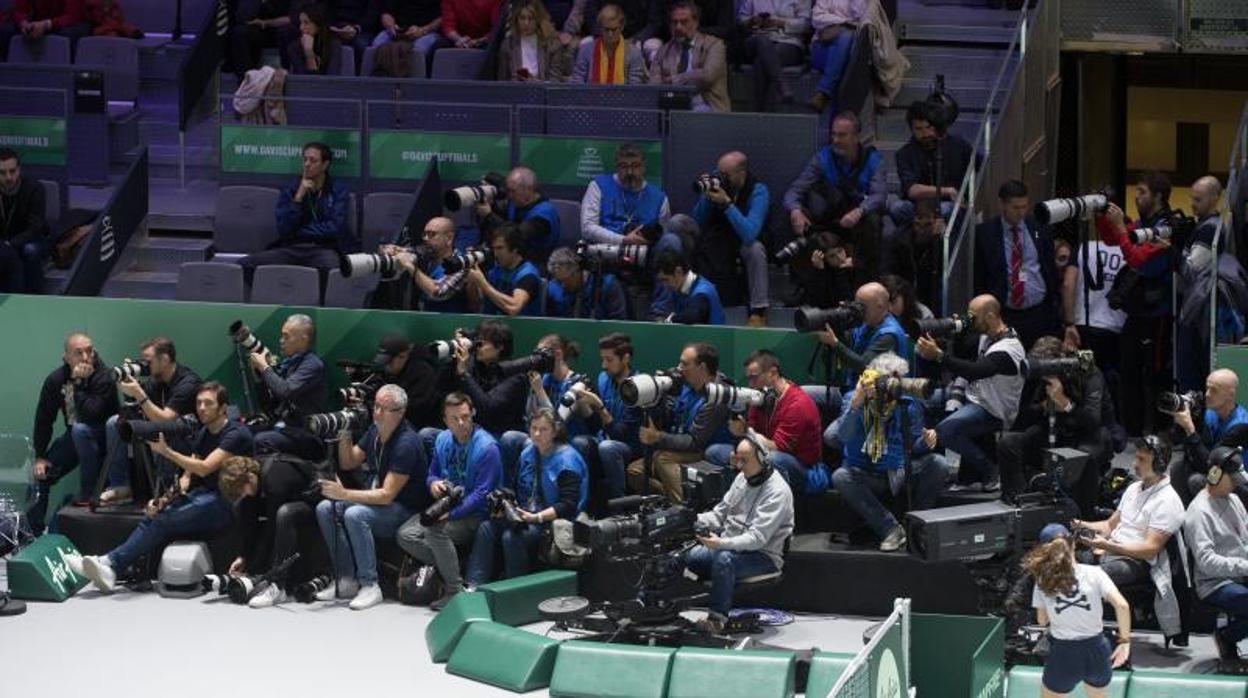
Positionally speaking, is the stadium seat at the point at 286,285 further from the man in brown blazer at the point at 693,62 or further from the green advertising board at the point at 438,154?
the man in brown blazer at the point at 693,62

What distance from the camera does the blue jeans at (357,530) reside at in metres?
15.2

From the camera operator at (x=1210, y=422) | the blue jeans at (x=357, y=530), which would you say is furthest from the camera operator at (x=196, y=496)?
the camera operator at (x=1210, y=422)

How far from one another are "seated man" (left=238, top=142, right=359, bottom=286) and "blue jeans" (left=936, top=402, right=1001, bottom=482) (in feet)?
15.4

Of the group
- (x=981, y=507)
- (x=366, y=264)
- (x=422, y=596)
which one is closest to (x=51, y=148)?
(x=366, y=264)

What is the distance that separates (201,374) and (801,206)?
13.3ft

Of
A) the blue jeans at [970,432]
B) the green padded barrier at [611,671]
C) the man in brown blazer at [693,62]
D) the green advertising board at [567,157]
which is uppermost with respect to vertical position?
the man in brown blazer at [693,62]

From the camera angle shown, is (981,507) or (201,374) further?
(201,374)

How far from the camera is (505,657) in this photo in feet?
44.8

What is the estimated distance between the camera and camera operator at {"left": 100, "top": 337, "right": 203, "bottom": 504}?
51.3 feet

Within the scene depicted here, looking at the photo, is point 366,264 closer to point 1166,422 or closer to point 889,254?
point 889,254

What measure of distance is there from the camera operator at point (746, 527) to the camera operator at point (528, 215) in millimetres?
2895

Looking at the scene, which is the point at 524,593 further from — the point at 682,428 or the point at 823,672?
the point at 823,672

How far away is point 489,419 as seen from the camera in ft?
51.1

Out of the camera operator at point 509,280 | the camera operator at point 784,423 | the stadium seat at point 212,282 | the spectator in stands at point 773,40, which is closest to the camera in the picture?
the camera operator at point 784,423
